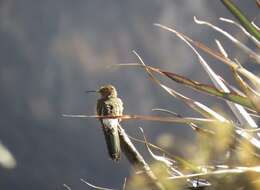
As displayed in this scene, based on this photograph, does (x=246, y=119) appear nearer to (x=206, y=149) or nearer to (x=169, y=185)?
(x=206, y=149)

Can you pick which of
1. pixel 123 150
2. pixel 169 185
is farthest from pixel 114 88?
pixel 169 185

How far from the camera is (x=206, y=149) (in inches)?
86.4

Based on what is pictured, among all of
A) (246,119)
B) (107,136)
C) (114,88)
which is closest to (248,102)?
(246,119)

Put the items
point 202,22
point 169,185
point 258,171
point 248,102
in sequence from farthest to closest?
point 202,22 < point 248,102 < point 169,185 < point 258,171

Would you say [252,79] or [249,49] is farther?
[249,49]

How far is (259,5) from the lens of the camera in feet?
8.02

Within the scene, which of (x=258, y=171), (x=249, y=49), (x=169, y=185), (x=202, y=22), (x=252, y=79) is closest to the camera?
(x=258, y=171)

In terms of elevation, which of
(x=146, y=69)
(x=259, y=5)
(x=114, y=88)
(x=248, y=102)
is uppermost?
(x=114, y=88)

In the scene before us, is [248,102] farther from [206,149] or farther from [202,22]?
[202,22]

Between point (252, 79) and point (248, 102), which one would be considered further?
point (252, 79)

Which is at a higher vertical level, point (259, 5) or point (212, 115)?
point (259, 5)

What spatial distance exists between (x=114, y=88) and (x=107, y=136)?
1418 mm

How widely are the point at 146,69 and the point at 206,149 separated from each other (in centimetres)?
58

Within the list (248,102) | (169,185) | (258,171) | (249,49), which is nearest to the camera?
(258,171)
